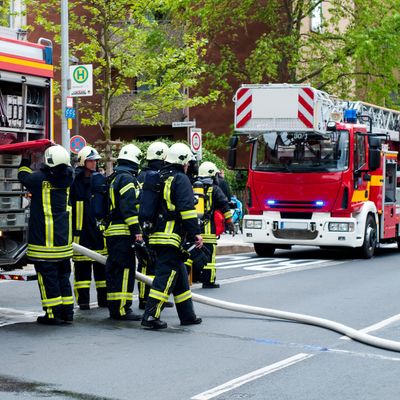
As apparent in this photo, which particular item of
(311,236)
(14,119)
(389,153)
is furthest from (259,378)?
(389,153)

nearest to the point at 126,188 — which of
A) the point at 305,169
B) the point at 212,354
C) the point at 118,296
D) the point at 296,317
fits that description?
the point at 118,296

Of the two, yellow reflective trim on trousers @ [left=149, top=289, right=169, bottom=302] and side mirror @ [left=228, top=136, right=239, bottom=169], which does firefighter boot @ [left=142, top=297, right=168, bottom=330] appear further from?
side mirror @ [left=228, top=136, right=239, bottom=169]

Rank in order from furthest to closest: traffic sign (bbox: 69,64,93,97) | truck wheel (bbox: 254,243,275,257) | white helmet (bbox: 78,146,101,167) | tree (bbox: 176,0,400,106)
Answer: tree (bbox: 176,0,400,106) → traffic sign (bbox: 69,64,93,97) → truck wheel (bbox: 254,243,275,257) → white helmet (bbox: 78,146,101,167)

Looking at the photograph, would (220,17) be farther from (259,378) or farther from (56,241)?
(259,378)

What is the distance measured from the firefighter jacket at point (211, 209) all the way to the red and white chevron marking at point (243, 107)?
203 inches

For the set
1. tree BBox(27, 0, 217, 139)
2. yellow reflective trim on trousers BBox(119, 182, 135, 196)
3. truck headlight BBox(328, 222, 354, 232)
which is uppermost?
tree BBox(27, 0, 217, 139)

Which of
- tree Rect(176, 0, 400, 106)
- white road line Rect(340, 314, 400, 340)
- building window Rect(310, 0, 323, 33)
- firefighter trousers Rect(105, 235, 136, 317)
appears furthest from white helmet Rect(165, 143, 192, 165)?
building window Rect(310, 0, 323, 33)

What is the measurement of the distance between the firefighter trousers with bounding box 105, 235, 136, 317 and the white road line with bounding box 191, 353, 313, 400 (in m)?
2.47

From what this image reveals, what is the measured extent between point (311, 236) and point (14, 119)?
346 inches

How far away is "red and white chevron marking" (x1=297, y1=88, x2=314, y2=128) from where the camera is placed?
57.1ft

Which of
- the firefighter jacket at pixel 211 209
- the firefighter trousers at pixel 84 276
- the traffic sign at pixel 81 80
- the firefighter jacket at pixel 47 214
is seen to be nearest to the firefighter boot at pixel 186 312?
the firefighter jacket at pixel 47 214

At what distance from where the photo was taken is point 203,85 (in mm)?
34656

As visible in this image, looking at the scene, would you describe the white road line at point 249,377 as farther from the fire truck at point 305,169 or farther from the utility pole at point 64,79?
the utility pole at point 64,79

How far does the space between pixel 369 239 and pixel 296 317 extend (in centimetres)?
926
